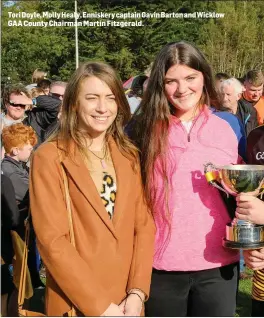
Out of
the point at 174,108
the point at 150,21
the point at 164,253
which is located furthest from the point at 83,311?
the point at 150,21

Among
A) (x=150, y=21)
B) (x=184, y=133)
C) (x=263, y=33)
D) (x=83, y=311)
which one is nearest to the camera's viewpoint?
(x=83, y=311)

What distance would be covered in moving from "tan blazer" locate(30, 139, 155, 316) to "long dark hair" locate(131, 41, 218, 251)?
155 mm

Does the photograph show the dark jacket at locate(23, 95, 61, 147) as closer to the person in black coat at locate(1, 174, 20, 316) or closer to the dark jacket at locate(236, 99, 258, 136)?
the dark jacket at locate(236, 99, 258, 136)

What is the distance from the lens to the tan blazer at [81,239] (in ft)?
6.79

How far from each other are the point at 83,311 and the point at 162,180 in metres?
0.65

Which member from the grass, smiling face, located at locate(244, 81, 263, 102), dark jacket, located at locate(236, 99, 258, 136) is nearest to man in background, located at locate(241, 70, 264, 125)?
smiling face, located at locate(244, 81, 263, 102)

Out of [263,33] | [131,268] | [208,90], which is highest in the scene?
[263,33]

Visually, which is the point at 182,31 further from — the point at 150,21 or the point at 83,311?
the point at 83,311

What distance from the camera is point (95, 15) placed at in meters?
15.0

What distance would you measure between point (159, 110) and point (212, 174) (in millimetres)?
387

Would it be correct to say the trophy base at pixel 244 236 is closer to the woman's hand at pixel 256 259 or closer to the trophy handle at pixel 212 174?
the woman's hand at pixel 256 259

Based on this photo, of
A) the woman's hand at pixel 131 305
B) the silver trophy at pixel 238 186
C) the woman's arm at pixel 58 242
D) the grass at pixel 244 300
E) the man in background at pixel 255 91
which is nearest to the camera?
the woman's arm at pixel 58 242

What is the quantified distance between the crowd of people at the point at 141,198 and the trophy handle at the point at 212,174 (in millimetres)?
53

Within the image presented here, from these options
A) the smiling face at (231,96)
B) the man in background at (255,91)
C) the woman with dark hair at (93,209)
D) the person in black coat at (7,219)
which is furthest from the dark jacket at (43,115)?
the woman with dark hair at (93,209)
